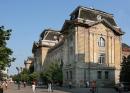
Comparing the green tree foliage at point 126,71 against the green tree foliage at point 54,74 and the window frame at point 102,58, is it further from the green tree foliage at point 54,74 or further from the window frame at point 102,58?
the green tree foliage at point 54,74

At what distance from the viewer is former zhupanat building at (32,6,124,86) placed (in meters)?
74.8

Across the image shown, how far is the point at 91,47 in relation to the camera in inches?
3009

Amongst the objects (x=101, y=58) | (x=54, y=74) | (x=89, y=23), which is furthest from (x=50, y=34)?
(x=89, y=23)

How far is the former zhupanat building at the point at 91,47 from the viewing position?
74.8 m

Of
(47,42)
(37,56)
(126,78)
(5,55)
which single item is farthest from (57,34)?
(5,55)

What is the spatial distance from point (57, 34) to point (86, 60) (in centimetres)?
4698

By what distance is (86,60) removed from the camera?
7538cm

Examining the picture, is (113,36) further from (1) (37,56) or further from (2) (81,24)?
(1) (37,56)

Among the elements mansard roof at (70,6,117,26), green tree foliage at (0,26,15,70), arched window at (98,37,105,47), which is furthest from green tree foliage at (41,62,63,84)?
green tree foliage at (0,26,15,70)

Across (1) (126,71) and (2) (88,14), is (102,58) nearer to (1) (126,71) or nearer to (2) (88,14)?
(2) (88,14)

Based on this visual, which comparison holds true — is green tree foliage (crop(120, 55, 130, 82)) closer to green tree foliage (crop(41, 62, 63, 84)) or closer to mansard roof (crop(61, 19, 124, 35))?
mansard roof (crop(61, 19, 124, 35))

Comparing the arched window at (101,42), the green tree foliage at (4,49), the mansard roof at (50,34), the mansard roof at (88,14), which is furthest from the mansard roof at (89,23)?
the green tree foliage at (4,49)

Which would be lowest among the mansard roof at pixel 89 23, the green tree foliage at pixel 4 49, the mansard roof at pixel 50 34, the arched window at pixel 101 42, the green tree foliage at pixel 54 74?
the green tree foliage at pixel 54 74

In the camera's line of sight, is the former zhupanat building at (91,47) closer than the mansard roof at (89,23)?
No
